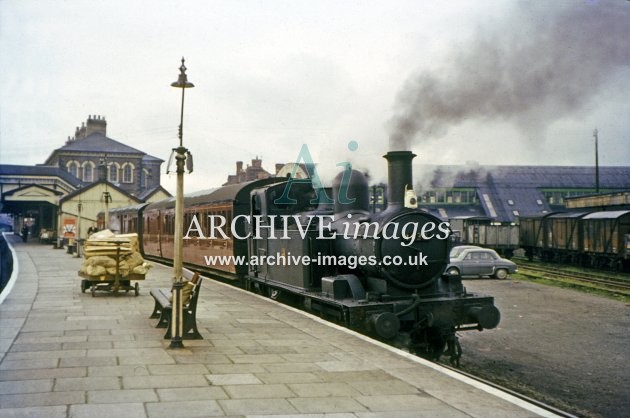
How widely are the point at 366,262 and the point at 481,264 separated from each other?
13.8 meters

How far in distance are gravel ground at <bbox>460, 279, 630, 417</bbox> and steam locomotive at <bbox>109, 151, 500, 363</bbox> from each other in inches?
29.4

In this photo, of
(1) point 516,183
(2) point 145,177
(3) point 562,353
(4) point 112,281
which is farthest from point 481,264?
(2) point 145,177

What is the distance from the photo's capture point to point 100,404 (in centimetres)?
518

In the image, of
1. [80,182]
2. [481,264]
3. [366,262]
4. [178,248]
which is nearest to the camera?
[178,248]

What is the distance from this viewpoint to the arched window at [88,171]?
6425 centimetres

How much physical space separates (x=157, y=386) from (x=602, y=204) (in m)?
32.5

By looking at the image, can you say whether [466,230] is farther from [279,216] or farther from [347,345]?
[347,345]

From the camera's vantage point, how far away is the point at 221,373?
6.39 metres

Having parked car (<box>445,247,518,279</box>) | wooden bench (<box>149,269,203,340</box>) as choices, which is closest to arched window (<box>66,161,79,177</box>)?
parked car (<box>445,247,518,279</box>)

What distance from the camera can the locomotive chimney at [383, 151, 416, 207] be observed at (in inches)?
345

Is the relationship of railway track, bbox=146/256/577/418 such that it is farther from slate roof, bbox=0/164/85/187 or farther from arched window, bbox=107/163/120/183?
arched window, bbox=107/163/120/183

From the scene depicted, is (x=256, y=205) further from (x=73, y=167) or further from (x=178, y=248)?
(x=73, y=167)

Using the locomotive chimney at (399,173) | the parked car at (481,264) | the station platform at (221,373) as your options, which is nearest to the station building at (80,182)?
the parked car at (481,264)

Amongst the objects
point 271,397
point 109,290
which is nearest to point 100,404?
point 271,397
